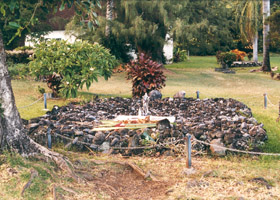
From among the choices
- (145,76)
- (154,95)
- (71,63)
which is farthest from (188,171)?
(145,76)

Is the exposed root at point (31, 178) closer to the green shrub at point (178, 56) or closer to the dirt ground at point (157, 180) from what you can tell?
the dirt ground at point (157, 180)

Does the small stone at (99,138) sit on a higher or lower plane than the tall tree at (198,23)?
lower

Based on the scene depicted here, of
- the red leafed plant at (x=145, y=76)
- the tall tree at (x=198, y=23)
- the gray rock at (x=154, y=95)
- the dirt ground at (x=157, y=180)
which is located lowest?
the dirt ground at (x=157, y=180)

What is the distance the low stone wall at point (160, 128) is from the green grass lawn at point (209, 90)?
0.66 m

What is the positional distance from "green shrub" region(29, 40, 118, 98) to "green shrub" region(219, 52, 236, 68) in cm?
1504

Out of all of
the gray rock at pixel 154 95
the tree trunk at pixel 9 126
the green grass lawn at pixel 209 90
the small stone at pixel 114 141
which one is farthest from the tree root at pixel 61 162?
the gray rock at pixel 154 95

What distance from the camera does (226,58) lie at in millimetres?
27453

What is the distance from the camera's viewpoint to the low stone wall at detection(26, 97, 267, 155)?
8.34 m

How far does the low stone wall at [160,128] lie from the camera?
27.4ft

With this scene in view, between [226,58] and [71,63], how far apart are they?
1684 centimetres

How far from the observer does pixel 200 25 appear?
2286 cm

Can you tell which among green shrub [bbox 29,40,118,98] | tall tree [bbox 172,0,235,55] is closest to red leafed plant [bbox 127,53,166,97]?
green shrub [bbox 29,40,118,98]

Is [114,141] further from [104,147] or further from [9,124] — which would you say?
[9,124]

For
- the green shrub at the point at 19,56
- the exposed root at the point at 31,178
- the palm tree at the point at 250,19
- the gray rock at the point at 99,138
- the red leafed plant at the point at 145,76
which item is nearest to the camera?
the exposed root at the point at 31,178
